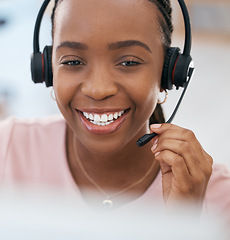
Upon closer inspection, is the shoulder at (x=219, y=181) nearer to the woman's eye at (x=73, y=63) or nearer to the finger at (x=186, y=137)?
the finger at (x=186, y=137)

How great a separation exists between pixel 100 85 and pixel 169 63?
0.73ft

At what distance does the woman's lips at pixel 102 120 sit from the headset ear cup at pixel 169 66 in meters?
0.14

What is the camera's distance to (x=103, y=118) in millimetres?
891

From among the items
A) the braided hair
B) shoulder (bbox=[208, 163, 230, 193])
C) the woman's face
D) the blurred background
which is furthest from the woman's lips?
the blurred background

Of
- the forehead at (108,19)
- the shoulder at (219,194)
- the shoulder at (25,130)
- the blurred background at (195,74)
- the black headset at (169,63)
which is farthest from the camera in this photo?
the blurred background at (195,74)

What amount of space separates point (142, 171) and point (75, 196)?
23cm

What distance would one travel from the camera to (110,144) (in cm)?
93

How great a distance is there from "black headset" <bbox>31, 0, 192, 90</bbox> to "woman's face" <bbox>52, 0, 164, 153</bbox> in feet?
0.08

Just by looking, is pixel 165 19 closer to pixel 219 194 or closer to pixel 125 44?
pixel 125 44

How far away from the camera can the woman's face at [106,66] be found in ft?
2.64

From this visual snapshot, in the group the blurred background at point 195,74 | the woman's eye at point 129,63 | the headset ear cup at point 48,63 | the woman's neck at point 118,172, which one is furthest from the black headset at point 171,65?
the blurred background at point 195,74

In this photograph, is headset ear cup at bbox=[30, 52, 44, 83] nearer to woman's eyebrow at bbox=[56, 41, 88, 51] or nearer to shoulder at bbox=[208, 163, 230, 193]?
woman's eyebrow at bbox=[56, 41, 88, 51]

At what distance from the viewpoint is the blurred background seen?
73.8 inches

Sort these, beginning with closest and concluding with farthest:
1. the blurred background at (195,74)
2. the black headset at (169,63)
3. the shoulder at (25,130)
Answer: the black headset at (169,63), the shoulder at (25,130), the blurred background at (195,74)
